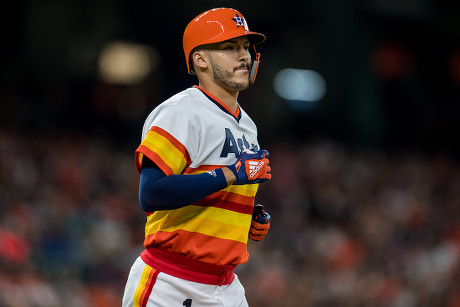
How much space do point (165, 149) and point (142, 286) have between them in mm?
687

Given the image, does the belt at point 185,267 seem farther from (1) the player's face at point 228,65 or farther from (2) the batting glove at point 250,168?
(1) the player's face at point 228,65

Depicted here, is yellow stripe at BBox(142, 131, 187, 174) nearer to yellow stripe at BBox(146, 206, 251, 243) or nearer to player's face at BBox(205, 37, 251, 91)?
yellow stripe at BBox(146, 206, 251, 243)

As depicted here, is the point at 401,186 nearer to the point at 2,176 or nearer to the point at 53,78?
the point at 2,176

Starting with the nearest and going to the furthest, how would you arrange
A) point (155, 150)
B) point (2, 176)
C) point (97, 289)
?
point (155, 150), point (97, 289), point (2, 176)

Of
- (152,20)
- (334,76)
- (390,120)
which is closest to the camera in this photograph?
(334,76)

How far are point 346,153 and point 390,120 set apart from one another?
3.41 m

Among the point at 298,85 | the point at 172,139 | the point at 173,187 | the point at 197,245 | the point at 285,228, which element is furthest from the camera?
the point at 298,85

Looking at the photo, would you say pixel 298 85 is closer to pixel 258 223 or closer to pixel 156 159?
pixel 258 223

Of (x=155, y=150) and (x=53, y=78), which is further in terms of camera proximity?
(x=53, y=78)

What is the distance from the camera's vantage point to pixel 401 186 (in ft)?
37.2

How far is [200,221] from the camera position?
3.07m

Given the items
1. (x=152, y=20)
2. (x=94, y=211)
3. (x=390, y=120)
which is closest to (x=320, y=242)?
(x=94, y=211)

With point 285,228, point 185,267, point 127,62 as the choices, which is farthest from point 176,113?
point 127,62

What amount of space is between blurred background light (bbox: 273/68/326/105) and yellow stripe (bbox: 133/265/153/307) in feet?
51.7
